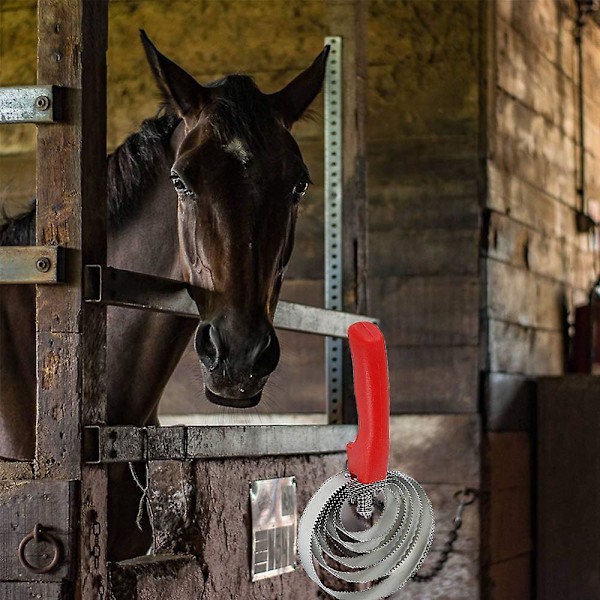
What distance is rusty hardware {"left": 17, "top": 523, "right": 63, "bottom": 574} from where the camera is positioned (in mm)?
1779

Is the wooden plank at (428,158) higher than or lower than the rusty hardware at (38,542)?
higher

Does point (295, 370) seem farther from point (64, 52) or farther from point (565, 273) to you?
point (64, 52)

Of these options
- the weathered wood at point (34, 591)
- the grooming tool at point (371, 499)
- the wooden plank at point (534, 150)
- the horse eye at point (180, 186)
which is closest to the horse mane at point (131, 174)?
the horse eye at point (180, 186)

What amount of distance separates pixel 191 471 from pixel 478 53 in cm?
307

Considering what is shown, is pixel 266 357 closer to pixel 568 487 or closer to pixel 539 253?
pixel 568 487

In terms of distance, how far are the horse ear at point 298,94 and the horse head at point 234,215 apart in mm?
136

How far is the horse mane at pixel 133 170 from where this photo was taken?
2533 millimetres

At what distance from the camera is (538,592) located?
495 cm

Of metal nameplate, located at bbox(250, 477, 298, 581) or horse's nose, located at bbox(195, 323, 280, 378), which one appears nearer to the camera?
horse's nose, located at bbox(195, 323, 280, 378)

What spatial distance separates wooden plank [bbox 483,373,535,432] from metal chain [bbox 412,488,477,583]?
11.3 inches

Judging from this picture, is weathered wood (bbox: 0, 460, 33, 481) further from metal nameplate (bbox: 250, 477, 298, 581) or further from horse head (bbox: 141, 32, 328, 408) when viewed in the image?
metal nameplate (bbox: 250, 477, 298, 581)

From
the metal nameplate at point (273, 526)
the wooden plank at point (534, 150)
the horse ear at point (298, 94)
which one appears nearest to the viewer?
the metal nameplate at point (273, 526)

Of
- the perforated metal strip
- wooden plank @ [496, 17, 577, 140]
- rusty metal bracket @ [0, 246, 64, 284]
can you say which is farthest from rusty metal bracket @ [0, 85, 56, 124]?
wooden plank @ [496, 17, 577, 140]

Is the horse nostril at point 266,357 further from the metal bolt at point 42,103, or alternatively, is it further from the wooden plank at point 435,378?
the wooden plank at point 435,378
